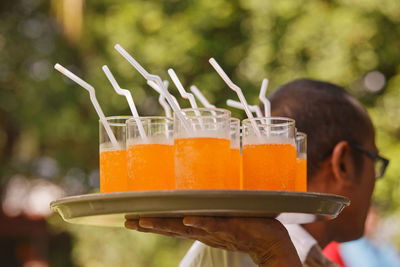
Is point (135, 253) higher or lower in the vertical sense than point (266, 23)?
→ lower

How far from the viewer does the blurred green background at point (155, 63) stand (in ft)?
24.5

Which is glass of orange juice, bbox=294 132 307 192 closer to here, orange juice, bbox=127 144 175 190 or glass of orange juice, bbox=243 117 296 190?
glass of orange juice, bbox=243 117 296 190

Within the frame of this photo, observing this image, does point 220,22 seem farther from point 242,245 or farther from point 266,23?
point 242,245

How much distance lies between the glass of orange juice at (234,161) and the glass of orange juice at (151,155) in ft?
0.49

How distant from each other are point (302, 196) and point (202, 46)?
668cm

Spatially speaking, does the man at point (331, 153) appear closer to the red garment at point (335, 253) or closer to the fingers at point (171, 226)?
the fingers at point (171, 226)

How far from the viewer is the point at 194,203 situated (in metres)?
1.37

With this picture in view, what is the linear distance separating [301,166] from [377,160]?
2.63 ft

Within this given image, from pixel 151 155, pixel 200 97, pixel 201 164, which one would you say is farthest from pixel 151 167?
pixel 200 97

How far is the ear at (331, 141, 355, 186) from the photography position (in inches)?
91.4

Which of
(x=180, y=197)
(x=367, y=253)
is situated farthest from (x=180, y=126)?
(x=367, y=253)

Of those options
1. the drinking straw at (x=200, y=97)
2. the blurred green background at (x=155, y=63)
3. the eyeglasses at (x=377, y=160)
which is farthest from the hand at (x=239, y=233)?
the blurred green background at (x=155, y=63)

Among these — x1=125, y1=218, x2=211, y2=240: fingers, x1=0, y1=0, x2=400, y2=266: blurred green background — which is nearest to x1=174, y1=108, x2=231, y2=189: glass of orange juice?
x1=125, y1=218, x2=211, y2=240: fingers

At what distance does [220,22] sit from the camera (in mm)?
8148
